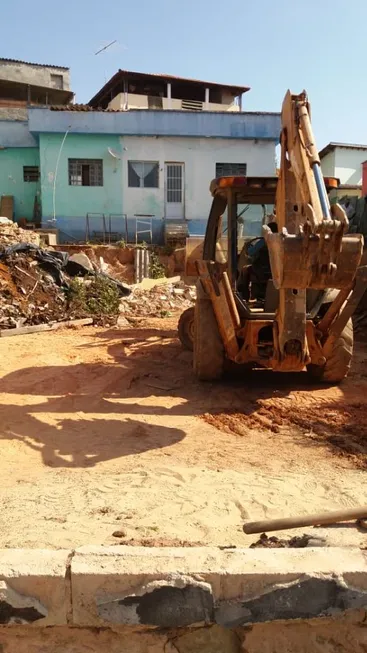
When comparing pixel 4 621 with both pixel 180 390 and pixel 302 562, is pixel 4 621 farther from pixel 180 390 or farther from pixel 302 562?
pixel 180 390

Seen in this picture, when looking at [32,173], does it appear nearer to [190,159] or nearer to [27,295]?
[190,159]

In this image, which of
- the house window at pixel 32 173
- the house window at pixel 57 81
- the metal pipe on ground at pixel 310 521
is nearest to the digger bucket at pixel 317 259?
the metal pipe on ground at pixel 310 521

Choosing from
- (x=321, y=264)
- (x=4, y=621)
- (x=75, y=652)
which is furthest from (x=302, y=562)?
(x=321, y=264)

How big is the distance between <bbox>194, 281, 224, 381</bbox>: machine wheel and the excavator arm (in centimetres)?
105

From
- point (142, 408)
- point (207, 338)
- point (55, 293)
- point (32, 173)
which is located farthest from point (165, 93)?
point (142, 408)

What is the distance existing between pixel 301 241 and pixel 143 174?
2057cm

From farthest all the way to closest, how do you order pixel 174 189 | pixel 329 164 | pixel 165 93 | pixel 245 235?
pixel 165 93
pixel 329 164
pixel 174 189
pixel 245 235

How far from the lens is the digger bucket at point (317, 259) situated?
13.4 ft

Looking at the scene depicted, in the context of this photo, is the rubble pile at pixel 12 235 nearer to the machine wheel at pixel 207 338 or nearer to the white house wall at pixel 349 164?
the machine wheel at pixel 207 338

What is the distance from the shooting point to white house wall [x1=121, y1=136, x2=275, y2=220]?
23203 mm

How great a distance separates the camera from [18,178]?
24.0m

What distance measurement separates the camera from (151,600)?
242 cm

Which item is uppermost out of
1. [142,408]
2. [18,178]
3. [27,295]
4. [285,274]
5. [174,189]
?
[18,178]

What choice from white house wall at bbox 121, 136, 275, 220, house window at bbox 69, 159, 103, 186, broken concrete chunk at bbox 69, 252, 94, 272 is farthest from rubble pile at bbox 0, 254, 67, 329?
white house wall at bbox 121, 136, 275, 220
